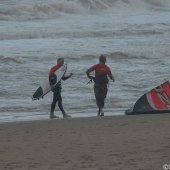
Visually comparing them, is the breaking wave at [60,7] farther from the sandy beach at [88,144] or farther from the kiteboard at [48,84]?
the sandy beach at [88,144]

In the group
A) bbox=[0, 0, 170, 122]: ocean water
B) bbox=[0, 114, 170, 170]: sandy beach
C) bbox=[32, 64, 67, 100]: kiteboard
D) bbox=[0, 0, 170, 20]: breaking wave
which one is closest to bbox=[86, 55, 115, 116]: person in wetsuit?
bbox=[32, 64, 67, 100]: kiteboard

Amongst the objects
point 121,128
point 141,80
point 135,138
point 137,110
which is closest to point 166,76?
point 141,80

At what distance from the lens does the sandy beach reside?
29.9 feet

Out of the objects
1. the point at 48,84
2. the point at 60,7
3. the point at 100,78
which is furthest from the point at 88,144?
the point at 60,7

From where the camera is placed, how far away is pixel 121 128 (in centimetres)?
1252

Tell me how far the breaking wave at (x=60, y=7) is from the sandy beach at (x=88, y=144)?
1059 inches

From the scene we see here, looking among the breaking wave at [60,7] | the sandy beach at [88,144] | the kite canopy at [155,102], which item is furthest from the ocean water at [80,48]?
the sandy beach at [88,144]

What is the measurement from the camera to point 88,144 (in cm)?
1071

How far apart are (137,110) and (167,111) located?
1.88 ft

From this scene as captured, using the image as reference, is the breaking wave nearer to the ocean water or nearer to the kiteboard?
the ocean water

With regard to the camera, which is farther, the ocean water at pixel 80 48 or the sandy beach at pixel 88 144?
the ocean water at pixel 80 48

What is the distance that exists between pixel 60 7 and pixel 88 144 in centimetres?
3444

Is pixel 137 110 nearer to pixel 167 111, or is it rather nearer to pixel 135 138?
pixel 167 111

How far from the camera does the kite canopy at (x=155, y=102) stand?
1488 cm
